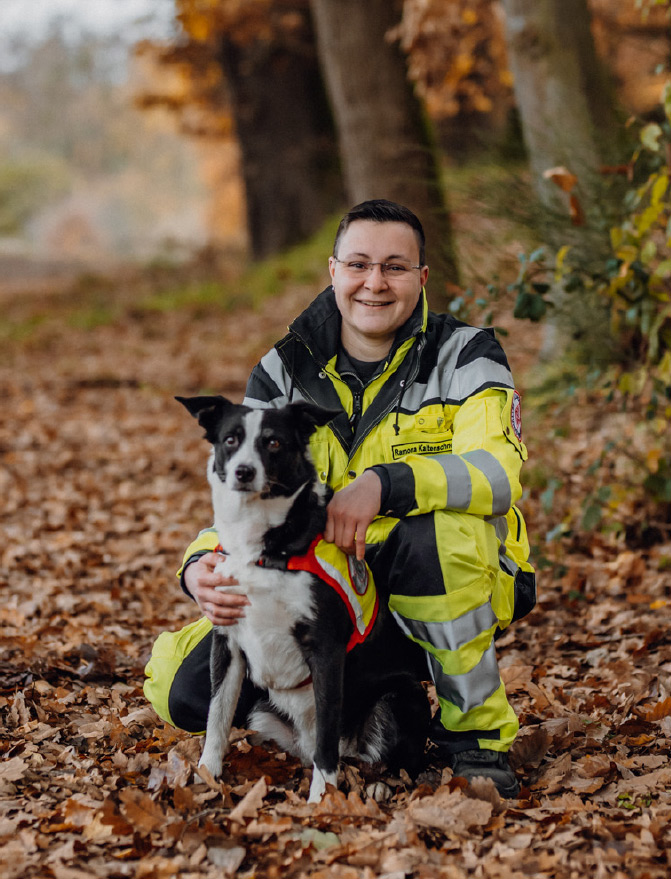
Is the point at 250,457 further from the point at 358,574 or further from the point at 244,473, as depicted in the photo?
the point at 358,574

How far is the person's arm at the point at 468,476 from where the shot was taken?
2713mm

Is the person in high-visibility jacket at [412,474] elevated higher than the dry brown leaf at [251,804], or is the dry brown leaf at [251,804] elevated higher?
the person in high-visibility jacket at [412,474]

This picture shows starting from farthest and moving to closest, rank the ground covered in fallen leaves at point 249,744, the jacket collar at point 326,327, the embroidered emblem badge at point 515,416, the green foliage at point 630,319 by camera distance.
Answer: the green foliage at point 630,319
the jacket collar at point 326,327
the embroidered emblem badge at point 515,416
the ground covered in fallen leaves at point 249,744

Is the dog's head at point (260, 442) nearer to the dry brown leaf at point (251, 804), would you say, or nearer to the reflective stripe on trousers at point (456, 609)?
the reflective stripe on trousers at point (456, 609)

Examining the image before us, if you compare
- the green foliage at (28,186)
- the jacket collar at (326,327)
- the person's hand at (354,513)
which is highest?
the green foliage at (28,186)

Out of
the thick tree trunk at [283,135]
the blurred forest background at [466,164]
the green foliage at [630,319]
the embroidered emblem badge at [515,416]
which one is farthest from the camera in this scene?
the thick tree trunk at [283,135]

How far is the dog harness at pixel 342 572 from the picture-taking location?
266 centimetres

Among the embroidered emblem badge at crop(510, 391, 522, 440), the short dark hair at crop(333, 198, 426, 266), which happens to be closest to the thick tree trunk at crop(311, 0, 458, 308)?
the short dark hair at crop(333, 198, 426, 266)

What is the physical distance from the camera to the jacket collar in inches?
122

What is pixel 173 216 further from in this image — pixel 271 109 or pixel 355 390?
pixel 355 390

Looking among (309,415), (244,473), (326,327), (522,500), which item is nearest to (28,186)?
(522,500)

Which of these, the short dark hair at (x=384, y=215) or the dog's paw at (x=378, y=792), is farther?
the short dark hair at (x=384, y=215)

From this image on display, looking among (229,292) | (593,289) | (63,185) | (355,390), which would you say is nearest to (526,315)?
(593,289)

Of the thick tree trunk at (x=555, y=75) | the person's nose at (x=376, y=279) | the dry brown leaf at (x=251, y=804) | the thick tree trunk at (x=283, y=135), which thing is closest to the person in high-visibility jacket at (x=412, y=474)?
the person's nose at (x=376, y=279)
